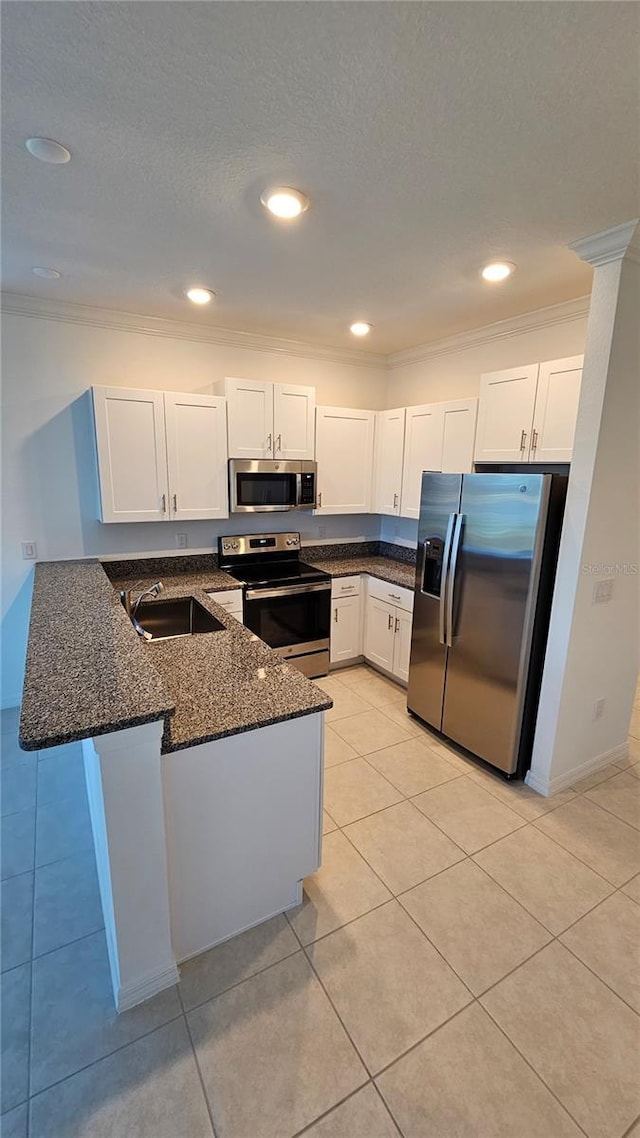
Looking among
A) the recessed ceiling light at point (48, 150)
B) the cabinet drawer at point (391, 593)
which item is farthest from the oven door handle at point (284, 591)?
the recessed ceiling light at point (48, 150)

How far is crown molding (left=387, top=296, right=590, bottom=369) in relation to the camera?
9.10 feet

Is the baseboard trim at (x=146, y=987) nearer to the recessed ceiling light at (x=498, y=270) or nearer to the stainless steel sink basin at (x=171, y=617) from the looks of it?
the stainless steel sink basin at (x=171, y=617)

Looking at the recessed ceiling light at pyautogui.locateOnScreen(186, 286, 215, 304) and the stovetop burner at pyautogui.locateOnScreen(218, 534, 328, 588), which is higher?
the recessed ceiling light at pyautogui.locateOnScreen(186, 286, 215, 304)

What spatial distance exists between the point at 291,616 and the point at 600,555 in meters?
2.10

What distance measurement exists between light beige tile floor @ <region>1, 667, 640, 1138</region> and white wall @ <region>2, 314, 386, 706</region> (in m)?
1.87

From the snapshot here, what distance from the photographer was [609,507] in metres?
2.27

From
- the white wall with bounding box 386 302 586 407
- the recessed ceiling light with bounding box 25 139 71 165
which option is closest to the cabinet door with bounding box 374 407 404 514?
the white wall with bounding box 386 302 586 407

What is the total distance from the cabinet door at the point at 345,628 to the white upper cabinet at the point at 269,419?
122 cm

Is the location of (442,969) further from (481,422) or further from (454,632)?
(481,422)

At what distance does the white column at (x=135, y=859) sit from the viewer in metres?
1.32

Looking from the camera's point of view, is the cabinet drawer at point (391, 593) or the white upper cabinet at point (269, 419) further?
the cabinet drawer at point (391, 593)

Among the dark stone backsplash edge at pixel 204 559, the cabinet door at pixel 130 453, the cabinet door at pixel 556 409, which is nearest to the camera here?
the cabinet door at pixel 556 409

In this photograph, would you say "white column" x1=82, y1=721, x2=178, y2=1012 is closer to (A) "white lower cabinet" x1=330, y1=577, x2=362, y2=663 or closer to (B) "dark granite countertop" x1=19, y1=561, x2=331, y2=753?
(B) "dark granite countertop" x1=19, y1=561, x2=331, y2=753

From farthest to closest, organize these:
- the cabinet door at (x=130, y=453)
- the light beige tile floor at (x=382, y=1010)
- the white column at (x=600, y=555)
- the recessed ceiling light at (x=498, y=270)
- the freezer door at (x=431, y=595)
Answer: the cabinet door at (x=130, y=453)
the freezer door at (x=431, y=595)
the recessed ceiling light at (x=498, y=270)
the white column at (x=600, y=555)
the light beige tile floor at (x=382, y=1010)
